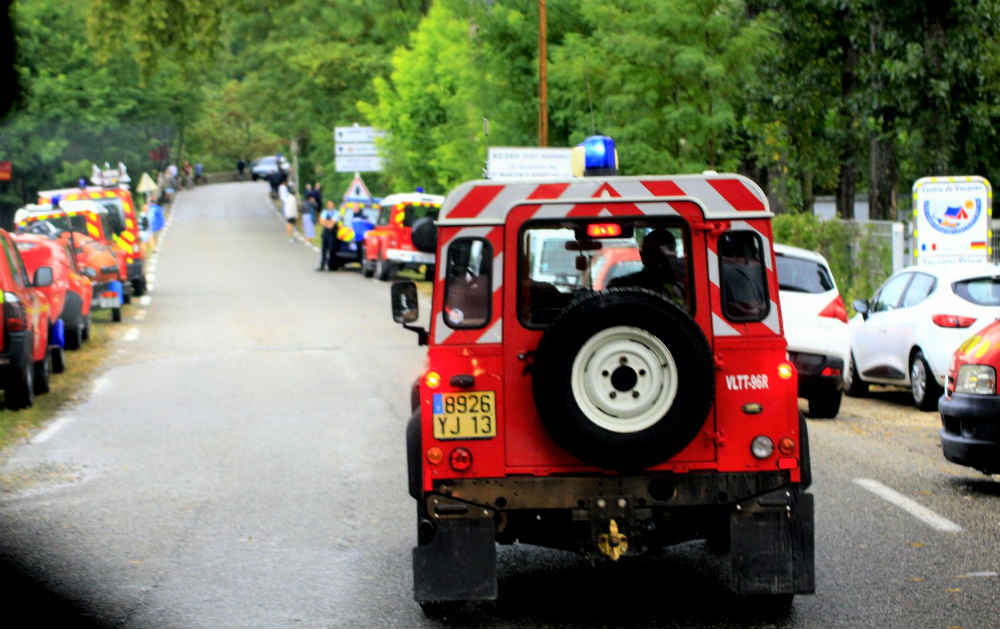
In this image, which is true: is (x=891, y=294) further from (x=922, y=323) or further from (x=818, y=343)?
(x=818, y=343)

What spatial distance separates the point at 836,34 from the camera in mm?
28375

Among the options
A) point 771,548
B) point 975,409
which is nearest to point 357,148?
point 975,409

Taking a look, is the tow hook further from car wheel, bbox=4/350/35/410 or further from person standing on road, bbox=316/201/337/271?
person standing on road, bbox=316/201/337/271

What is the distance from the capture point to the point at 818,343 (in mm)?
13852

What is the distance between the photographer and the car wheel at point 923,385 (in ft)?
47.0

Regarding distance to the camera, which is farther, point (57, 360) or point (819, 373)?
point (57, 360)

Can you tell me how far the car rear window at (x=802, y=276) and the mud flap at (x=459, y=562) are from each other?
880cm

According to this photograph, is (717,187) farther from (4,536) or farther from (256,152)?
(256,152)

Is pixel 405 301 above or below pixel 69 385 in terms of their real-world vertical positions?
above

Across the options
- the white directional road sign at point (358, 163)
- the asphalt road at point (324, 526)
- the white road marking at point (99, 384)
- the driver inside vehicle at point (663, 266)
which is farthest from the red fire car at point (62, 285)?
the white directional road sign at point (358, 163)

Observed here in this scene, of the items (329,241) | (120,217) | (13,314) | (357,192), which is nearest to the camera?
(13,314)

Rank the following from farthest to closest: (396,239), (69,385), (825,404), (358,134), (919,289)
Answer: (358,134) < (396,239) < (69,385) < (919,289) < (825,404)

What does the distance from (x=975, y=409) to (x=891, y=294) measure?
6839 mm

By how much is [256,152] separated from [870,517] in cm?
11712
